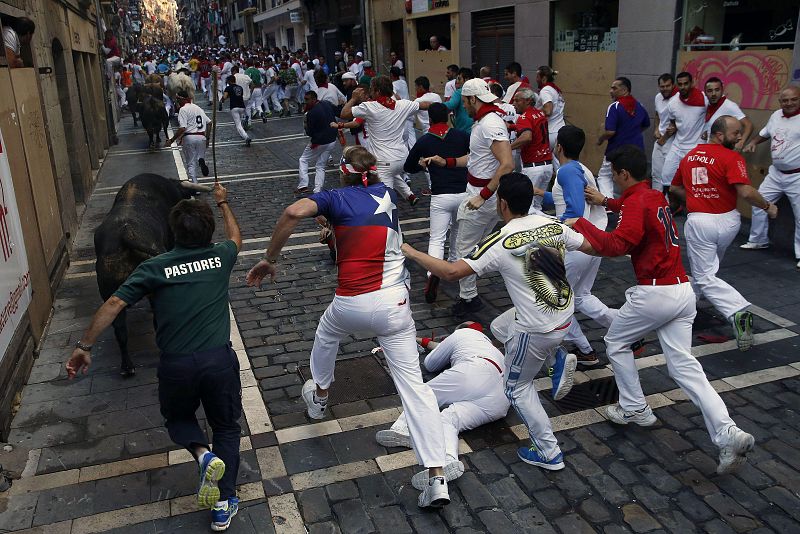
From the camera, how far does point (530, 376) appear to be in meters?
4.46

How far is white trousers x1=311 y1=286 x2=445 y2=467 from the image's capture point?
418 centimetres

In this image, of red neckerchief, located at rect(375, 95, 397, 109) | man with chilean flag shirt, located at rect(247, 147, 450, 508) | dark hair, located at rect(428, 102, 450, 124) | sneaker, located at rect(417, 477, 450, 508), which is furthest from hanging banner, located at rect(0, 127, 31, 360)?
red neckerchief, located at rect(375, 95, 397, 109)

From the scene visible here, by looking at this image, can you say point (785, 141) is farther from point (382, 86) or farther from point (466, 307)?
point (382, 86)

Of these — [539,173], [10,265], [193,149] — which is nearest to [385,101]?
[539,173]

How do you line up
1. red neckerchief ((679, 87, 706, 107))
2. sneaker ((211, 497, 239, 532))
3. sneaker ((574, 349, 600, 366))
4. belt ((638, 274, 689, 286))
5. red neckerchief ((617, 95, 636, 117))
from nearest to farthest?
sneaker ((211, 497, 239, 532)), belt ((638, 274, 689, 286)), sneaker ((574, 349, 600, 366)), red neckerchief ((679, 87, 706, 107)), red neckerchief ((617, 95, 636, 117))

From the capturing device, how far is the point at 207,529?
410 centimetres

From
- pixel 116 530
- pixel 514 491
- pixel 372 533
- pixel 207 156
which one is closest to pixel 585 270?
pixel 514 491

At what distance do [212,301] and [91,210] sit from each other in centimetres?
974

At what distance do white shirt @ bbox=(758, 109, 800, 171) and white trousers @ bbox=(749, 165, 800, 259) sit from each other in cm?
13

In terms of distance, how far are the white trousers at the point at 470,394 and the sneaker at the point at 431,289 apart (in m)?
2.49

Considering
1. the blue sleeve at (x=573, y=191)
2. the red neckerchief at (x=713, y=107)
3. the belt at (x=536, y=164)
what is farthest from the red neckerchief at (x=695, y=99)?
the blue sleeve at (x=573, y=191)

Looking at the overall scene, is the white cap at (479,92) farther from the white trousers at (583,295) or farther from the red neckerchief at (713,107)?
the red neckerchief at (713,107)

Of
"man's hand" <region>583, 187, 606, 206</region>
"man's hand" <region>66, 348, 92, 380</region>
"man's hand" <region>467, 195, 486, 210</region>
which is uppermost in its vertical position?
"man's hand" <region>583, 187, 606, 206</region>

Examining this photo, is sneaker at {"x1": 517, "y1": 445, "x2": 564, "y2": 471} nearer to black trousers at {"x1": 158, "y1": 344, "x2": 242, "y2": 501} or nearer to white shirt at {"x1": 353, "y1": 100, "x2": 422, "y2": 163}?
black trousers at {"x1": 158, "y1": 344, "x2": 242, "y2": 501}
